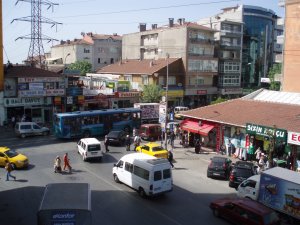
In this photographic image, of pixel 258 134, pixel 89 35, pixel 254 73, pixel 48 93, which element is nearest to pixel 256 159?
pixel 258 134

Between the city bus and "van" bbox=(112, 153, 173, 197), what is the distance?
51.2 ft

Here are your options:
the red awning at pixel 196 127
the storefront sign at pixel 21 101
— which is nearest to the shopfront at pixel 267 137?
the red awning at pixel 196 127

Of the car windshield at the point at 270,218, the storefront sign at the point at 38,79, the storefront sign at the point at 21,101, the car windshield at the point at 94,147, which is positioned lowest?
the car windshield at the point at 270,218

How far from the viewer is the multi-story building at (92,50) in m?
89.1

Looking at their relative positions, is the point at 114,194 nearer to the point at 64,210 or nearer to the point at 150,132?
the point at 64,210

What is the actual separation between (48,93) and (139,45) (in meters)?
32.7

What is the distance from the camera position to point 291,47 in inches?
1686

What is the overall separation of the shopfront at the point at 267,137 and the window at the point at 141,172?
9780 mm

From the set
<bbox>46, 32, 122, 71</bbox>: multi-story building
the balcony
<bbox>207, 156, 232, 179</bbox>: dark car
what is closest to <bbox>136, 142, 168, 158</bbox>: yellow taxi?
<bbox>207, 156, 232, 179</bbox>: dark car

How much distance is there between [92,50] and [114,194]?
7192cm

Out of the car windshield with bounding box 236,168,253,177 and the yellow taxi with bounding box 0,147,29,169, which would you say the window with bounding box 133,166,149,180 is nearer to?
the car windshield with bounding box 236,168,253,177

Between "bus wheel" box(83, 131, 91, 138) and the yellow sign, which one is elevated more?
the yellow sign

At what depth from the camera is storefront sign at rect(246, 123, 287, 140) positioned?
26969mm

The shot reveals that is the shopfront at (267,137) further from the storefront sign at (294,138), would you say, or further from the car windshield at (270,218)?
the car windshield at (270,218)
